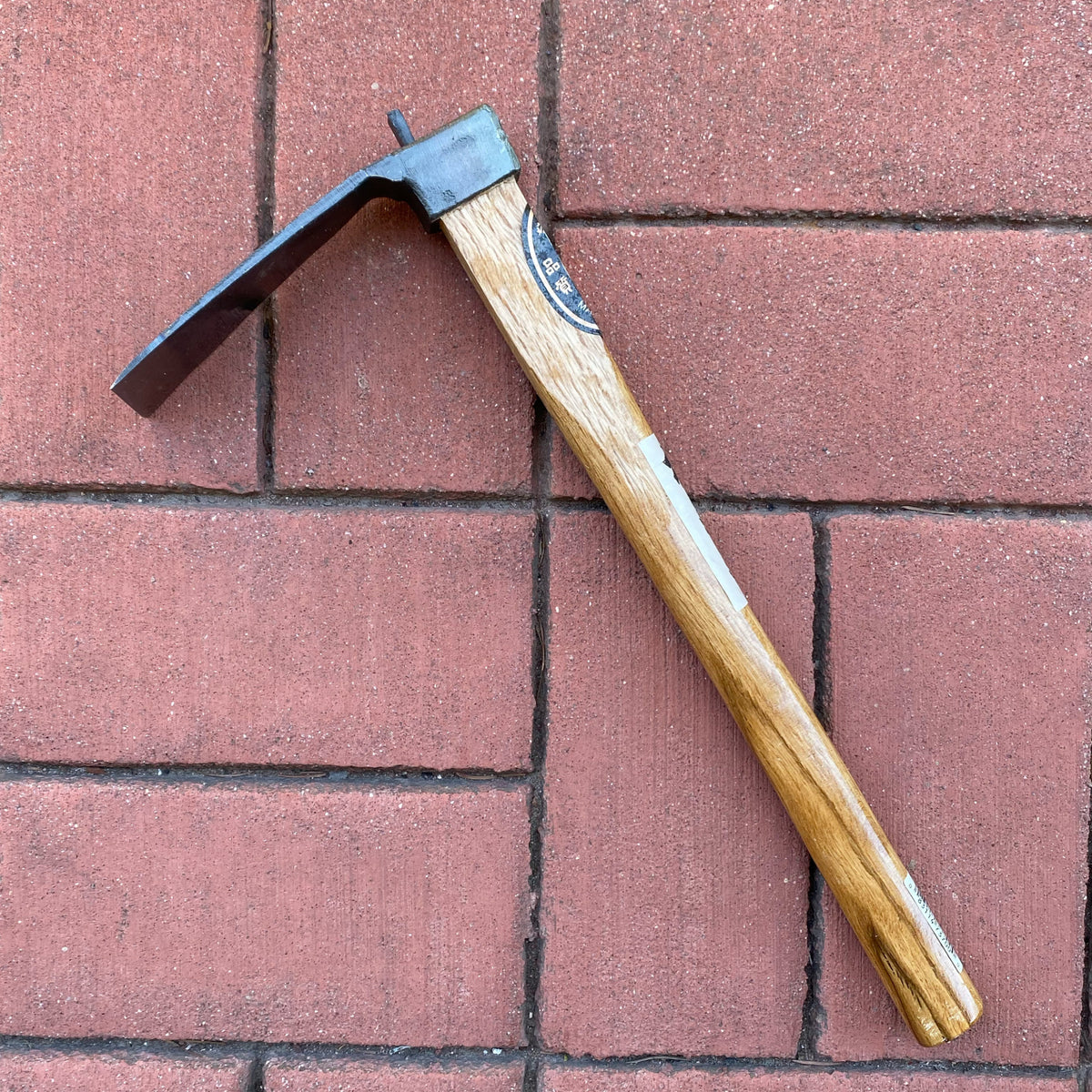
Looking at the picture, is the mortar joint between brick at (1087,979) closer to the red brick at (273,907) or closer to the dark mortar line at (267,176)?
the red brick at (273,907)

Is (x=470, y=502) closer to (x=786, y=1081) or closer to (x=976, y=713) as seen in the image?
(x=976, y=713)

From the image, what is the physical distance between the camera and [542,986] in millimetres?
906

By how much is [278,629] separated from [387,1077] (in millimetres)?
516

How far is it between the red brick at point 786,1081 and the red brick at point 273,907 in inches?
4.0

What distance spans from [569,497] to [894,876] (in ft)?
1.63

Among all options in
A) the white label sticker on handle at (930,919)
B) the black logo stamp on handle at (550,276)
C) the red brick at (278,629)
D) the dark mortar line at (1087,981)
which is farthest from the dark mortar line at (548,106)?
the dark mortar line at (1087,981)

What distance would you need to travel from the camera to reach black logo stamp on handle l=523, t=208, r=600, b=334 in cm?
76

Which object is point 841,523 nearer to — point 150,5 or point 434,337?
point 434,337

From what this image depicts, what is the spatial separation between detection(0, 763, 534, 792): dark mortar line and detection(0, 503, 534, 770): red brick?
0.02 m

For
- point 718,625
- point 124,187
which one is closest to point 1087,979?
point 718,625

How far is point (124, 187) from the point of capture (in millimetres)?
878

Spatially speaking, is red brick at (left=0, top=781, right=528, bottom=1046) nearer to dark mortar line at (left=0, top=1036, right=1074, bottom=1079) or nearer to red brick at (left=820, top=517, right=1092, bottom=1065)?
dark mortar line at (left=0, top=1036, right=1074, bottom=1079)

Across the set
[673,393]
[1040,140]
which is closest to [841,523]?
[673,393]

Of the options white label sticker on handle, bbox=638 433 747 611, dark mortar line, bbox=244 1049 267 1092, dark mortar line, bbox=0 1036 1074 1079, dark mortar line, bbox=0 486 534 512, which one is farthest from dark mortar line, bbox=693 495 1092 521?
dark mortar line, bbox=244 1049 267 1092
